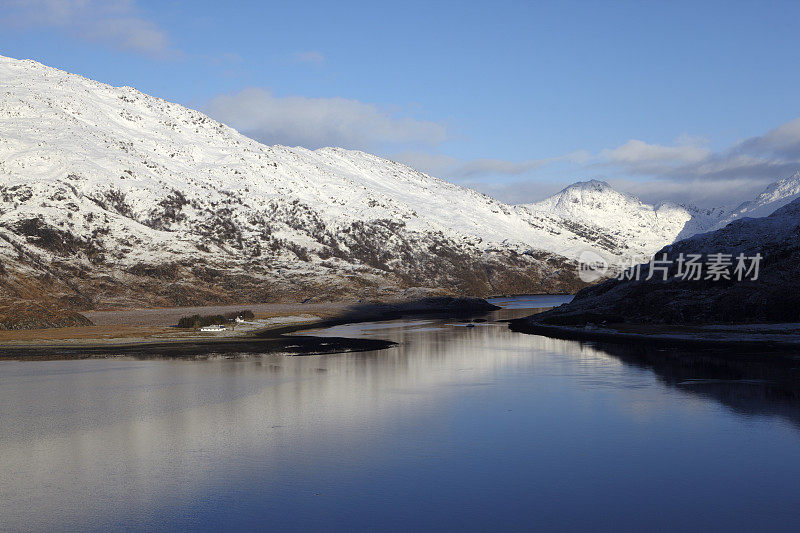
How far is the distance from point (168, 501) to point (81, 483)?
408 centimetres

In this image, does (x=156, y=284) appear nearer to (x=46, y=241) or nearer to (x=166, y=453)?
(x=46, y=241)

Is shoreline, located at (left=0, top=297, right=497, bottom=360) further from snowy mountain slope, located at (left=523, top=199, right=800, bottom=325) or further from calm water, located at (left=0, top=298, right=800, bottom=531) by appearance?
snowy mountain slope, located at (left=523, top=199, right=800, bottom=325)

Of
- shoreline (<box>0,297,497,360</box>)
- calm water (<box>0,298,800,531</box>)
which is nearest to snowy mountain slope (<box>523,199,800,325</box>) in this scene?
calm water (<box>0,298,800,531</box>)

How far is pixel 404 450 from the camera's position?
27.3 m

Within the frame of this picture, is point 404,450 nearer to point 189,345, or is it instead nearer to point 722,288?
point 189,345

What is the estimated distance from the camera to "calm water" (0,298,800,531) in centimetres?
2012

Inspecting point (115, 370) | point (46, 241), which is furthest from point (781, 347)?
point (46, 241)

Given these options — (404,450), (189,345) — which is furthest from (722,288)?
(404,450)

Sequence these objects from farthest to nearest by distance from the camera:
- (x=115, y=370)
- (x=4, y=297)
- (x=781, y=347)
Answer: (x=4, y=297) < (x=781, y=347) < (x=115, y=370)

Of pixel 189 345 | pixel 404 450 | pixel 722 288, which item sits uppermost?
pixel 722 288

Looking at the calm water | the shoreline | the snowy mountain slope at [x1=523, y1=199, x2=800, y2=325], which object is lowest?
the calm water

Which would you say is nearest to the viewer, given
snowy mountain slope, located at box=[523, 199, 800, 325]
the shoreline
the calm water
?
the calm water

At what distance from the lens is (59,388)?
4378cm

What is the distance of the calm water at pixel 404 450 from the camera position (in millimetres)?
20116
